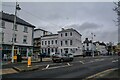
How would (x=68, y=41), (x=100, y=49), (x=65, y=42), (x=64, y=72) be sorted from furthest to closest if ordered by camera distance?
(x=100, y=49) → (x=65, y=42) → (x=68, y=41) → (x=64, y=72)

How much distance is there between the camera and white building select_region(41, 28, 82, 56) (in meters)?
73.6

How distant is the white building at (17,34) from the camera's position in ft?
150

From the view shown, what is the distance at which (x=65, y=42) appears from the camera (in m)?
74.8

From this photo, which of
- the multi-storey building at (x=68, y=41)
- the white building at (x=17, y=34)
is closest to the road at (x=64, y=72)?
the white building at (x=17, y=34)

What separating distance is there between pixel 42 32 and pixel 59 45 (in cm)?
1517

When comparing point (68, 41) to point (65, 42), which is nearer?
point (68, 41)

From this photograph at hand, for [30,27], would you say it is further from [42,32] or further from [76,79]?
[76,79]

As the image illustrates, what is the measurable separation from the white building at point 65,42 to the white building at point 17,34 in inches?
886

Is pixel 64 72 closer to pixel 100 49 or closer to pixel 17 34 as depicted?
pixel 17 34

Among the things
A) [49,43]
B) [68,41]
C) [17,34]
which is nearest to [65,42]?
[68,41]

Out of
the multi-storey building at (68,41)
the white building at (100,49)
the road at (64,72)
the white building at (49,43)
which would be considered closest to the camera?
the road at (64,72)

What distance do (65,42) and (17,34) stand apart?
91.9 feet

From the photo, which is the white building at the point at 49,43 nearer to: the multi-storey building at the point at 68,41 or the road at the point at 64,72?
the multi-storey building at the point at 68,41

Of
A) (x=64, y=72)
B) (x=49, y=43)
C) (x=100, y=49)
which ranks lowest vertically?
(x=64, y=72)
